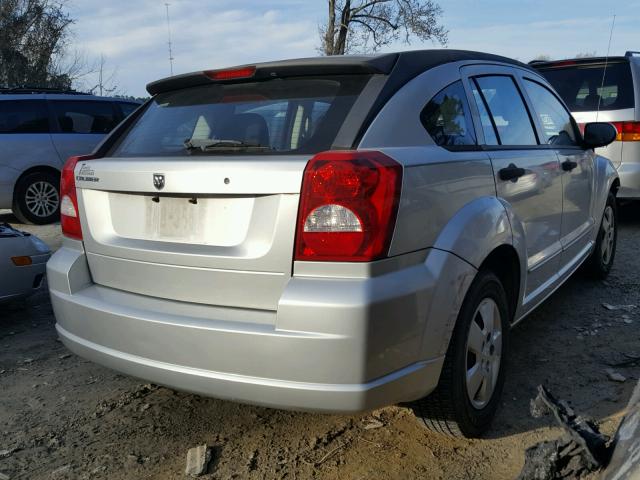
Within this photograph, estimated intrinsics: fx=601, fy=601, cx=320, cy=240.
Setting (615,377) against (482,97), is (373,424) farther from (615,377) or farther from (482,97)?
(482,97)

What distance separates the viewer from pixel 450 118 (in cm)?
264

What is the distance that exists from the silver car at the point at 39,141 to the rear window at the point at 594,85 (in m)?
6.78

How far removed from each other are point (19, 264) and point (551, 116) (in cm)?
381

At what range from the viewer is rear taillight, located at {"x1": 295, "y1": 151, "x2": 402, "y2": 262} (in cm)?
204

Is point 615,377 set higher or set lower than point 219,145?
lower

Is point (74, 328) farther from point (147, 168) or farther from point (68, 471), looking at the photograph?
point (147, 168)

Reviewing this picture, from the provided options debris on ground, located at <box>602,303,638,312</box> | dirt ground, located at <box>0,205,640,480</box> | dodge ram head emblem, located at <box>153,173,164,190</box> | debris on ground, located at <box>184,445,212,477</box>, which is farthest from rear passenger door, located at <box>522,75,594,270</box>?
debris on ground, located at <box>184,445,212,477</box>

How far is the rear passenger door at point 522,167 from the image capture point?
291 centimetres

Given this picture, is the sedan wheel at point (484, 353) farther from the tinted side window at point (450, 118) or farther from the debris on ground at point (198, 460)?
the debris on ground at point (198, 460)

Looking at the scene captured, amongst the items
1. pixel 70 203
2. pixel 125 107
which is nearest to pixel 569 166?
pixel 70 203

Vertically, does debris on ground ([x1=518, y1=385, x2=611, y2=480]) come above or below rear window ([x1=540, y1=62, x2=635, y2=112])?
below

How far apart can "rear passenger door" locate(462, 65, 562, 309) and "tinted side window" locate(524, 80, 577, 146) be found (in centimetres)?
21

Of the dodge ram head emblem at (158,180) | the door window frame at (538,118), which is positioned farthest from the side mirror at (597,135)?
the dodge ram head emblem at (158,180)

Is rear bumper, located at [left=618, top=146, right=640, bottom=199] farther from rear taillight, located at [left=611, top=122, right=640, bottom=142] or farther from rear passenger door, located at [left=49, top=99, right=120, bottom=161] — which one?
rear passenger door, located at [left=49, top=99, right=120, bottom=161]
